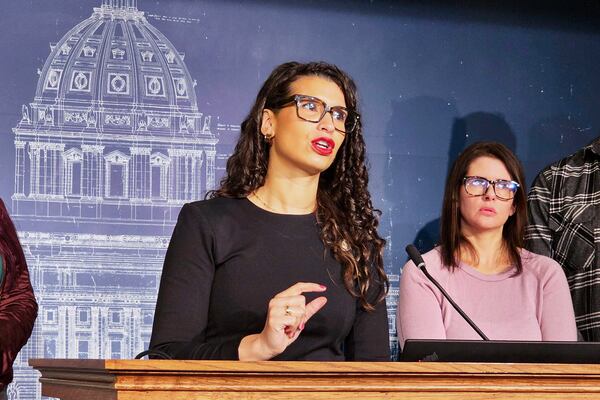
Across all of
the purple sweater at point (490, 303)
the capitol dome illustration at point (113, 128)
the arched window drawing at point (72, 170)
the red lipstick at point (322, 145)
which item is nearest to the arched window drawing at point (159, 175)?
the capitol dome illustration at point (113, 128)

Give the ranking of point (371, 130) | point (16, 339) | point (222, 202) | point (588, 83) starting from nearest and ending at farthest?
point (222, 202) → point (16, 339) → point (371, 130) → point (588, 83)

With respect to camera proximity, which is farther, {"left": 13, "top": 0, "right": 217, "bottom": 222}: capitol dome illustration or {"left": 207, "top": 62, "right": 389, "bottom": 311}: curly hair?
{"left": 13, "top": 0, "right": 217, "bottom": 222}: capitol dome illustration

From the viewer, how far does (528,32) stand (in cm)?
462

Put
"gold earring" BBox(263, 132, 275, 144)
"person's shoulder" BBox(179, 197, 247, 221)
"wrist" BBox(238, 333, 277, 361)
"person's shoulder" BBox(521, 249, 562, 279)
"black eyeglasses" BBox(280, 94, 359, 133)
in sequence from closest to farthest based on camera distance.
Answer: "wrist" BBox(238, 333, 277, 361), "person's shoulder" BBox(179, 197, 247, 221), "black eyeglasses" BBox(280, 94, 359, 133), "gold earring" BBox(263, 132, 275, 144), "person's shoulder" BBox(521, 249, 562, 279)

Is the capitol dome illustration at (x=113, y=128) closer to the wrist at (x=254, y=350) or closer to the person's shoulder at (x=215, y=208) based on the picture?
the person's shoulder at (x=215, y=208)

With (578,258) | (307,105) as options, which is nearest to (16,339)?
(307,105)

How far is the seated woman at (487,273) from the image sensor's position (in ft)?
11.4

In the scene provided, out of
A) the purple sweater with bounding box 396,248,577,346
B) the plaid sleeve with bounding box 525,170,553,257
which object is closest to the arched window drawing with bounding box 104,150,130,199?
the purple sweater with bounding box 396,248,577,346

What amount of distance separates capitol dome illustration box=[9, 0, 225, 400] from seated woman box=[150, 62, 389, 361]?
119 cm

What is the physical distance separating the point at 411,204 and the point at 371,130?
36 cm

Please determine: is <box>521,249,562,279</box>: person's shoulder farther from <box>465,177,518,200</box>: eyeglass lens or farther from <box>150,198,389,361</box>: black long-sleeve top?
<box>150,198,389,361</box>: black long-sleeve top

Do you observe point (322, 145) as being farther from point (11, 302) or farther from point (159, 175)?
point (159, 175)

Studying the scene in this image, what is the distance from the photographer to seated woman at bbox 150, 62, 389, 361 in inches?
101

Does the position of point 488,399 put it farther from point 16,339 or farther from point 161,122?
point 161,122
